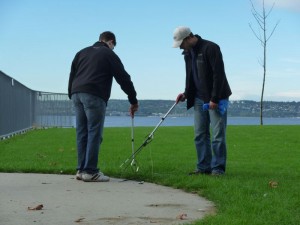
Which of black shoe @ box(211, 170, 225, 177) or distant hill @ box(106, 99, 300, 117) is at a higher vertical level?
distant hill @ box(106, 99, 300, 117)

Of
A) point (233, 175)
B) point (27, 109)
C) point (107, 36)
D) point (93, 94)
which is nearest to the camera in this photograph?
point (93, 94)

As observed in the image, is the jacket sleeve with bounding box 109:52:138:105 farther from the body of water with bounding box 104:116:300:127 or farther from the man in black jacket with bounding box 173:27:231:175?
the body of water with bounding box 104:116:300:127

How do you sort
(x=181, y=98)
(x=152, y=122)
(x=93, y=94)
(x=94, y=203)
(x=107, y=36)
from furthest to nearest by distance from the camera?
(x=152, y=122)
(x=181, y=98)
(x=107, y=36)
(x=93, y=94)
(x=94, y=203)

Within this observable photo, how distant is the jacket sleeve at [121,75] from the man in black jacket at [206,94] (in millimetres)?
Result: 848

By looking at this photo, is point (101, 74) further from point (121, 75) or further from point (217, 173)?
point (217, 173)

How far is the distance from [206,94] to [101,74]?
1461 millimetres

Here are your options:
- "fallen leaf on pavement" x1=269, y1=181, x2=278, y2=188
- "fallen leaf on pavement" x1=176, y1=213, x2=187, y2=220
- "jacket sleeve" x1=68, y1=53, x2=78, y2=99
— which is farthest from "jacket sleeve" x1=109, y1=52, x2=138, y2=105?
"fallen leaf on pavement" x1=176, y1=213, x2=187, y2=220

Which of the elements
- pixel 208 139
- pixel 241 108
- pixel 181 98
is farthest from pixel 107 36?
pixel 241 108

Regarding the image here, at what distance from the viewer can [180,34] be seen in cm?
778

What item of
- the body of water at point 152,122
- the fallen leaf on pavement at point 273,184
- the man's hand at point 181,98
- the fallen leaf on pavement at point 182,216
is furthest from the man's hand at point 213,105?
the body of water at point 152,122

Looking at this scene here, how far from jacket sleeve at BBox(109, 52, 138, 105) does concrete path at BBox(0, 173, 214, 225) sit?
1164 mm

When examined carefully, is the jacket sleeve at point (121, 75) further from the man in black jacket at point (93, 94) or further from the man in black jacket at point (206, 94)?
the man in black jacket at point (206, 94)

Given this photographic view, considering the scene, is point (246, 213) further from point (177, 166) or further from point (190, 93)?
point (177, 166)

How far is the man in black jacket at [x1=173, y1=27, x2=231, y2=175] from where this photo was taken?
769 centimetres
